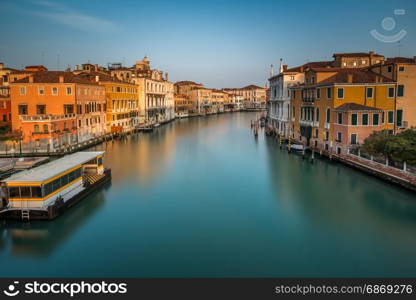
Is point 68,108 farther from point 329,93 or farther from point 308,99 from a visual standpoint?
point 329,93

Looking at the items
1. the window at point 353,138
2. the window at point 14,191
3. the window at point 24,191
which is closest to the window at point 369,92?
the window at point 353,138

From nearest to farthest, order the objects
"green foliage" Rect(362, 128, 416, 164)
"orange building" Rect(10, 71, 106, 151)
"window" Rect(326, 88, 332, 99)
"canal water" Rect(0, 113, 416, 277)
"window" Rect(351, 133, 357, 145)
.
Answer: "canal water" Rect(0, 113, 416, 277) → "green foliage" Rect(362, 128, 416, 164) → "window" Rect(351, 133, 357, 145) → "window" Rect(326, 88, 332, 99) → "orange building" Rect(10, 71, 106, 151)

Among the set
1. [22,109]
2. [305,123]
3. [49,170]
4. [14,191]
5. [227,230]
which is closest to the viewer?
[227,230]

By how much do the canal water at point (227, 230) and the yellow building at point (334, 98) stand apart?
3.52 metres

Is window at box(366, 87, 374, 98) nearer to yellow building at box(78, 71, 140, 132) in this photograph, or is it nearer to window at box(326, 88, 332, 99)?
window at box(326, 88, 332, 99)

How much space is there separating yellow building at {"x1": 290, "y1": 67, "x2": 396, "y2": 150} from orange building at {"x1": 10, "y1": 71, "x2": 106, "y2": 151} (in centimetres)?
1373

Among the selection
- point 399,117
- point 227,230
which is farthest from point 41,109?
point 399,117

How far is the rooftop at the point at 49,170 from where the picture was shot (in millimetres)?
9531

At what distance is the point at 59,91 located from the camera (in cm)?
2167

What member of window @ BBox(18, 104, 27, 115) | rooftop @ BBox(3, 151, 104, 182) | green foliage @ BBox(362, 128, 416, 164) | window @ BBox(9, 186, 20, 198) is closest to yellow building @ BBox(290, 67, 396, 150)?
green foliage @ BBox(362, 128, 416, 164)

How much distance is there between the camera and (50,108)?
21.5m

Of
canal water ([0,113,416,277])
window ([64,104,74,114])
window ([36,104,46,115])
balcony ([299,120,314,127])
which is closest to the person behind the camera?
canal water ([0,113,416,277])

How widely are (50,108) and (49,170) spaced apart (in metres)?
12.3

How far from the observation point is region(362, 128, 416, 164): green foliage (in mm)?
12078
